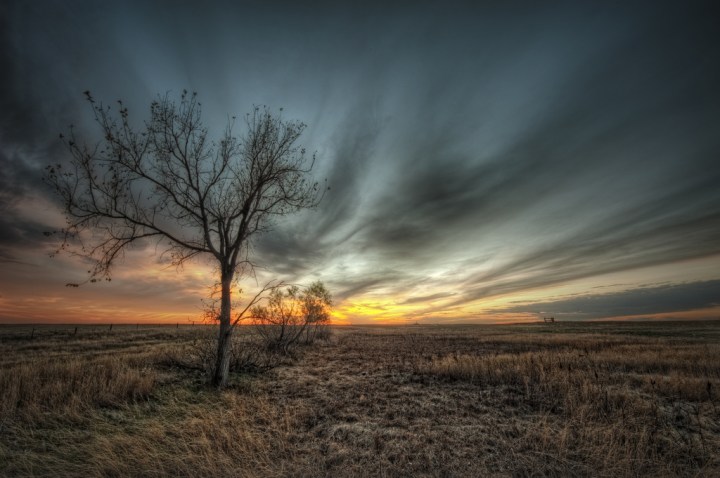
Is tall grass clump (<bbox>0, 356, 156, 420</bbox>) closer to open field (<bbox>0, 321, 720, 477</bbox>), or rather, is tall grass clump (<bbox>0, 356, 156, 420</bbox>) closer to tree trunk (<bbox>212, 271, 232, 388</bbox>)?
open field (<bbox>0, 321, 720, 477</bbox>)

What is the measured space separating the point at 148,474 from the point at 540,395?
11.3 m

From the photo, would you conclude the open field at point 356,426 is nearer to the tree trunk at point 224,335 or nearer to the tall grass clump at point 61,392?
the tall grass clump at point 61,392

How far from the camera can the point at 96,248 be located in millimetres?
10586

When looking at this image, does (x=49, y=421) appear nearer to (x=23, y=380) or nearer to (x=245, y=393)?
(x=23, y=380)

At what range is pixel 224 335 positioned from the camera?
11383mm

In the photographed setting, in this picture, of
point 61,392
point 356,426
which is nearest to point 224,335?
point 61,392

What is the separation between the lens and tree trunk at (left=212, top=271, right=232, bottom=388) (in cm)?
1138

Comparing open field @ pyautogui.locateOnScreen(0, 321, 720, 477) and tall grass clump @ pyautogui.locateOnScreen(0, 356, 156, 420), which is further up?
tall grass clump @ pyautogui.locateOnScreen(0, 356, 156, 420)

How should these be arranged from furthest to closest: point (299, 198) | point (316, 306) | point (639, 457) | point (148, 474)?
1. point (316, 306)
2. point (299, 198)
3. point (639, 457)
4. point (148, 474)

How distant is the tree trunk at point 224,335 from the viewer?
1138cm

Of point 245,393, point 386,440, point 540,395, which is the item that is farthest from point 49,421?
point 540,395

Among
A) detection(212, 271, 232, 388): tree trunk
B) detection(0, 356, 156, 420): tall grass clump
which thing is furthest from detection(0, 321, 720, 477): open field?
detection(212, 271, 232, 388): tree trunk

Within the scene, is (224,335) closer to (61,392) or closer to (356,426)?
(61,392)

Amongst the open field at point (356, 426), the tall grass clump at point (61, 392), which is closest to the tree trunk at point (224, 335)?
the open field at point (356, 426)
